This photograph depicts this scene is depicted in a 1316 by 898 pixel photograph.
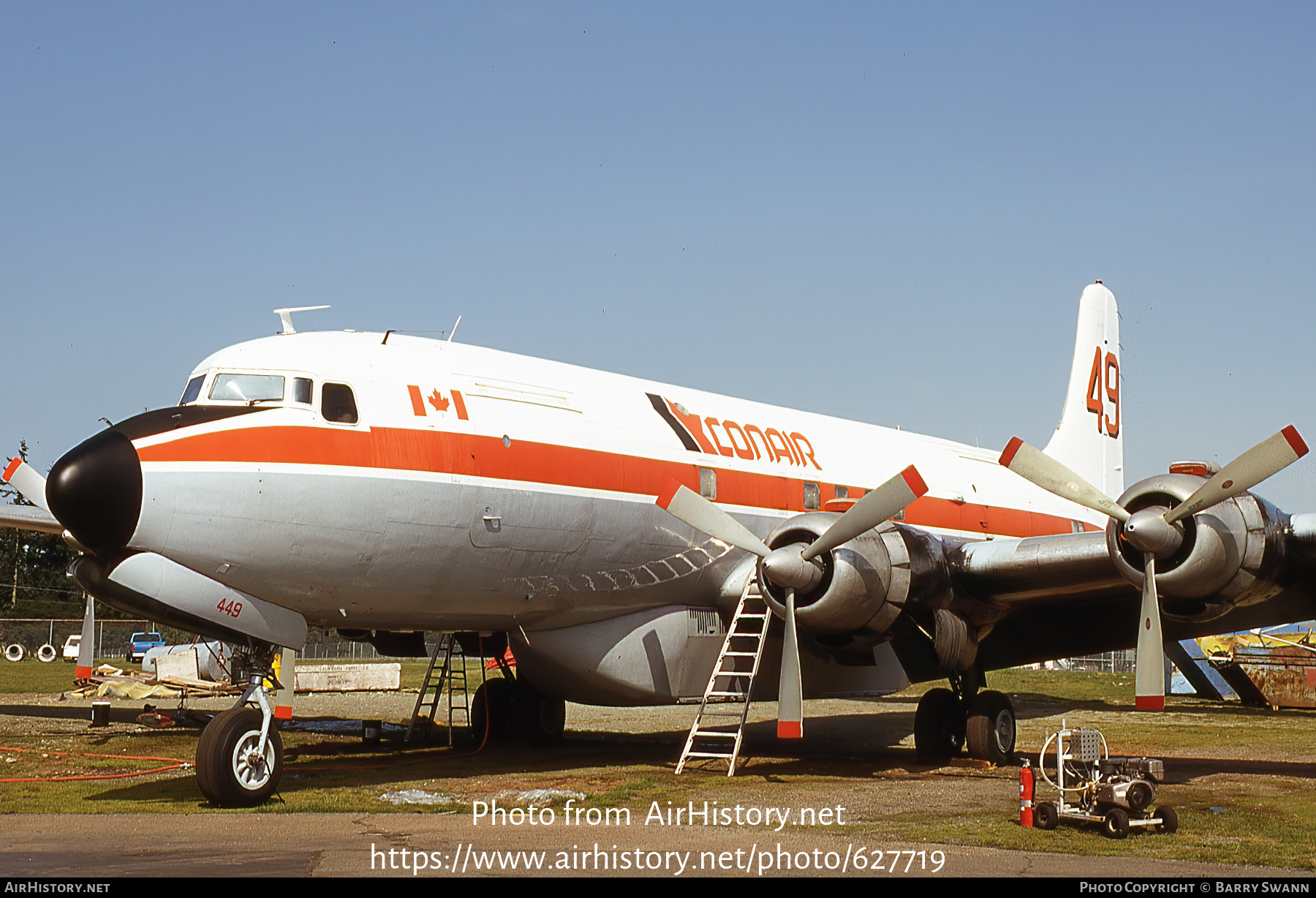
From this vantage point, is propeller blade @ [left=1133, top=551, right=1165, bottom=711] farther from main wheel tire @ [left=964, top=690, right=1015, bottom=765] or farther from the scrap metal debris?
the scrap metal debris

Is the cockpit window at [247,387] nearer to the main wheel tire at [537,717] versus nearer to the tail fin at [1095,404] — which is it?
the main wheel tire at [537,717]

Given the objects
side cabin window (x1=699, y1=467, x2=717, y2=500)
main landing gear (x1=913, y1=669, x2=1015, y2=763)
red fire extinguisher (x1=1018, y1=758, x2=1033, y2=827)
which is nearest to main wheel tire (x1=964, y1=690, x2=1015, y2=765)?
main landing gear (x1=913, y1=669, x2=1015, y2=763)

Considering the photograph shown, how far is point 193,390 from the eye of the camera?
10.8 metres

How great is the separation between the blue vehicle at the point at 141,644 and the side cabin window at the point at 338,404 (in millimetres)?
30127

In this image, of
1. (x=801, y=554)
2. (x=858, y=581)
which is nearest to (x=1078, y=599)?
(x=858, y=581)

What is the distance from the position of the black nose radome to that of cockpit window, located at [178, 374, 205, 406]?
1338 mm

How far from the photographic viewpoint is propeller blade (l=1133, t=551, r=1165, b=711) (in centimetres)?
1094

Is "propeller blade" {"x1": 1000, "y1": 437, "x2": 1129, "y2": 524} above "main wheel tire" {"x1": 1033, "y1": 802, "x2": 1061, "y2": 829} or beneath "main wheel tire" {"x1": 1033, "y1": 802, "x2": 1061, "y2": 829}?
above

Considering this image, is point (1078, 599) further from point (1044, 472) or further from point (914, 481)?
point (914, 481)

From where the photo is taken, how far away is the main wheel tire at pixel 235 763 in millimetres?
9633

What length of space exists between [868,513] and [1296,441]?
3860mm

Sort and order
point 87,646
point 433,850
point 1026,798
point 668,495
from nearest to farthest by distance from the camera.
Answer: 1. point 433,850
2. point 1026,798
3. point 668,495
4. point 87,646
